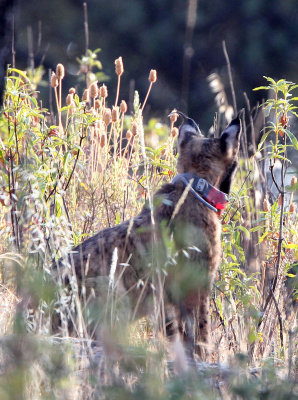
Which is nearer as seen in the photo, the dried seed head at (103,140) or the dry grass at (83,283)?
the dry grass at (83,283)

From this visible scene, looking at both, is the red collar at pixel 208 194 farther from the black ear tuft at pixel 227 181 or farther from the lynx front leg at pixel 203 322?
the lynx front leg at pixel 203 322

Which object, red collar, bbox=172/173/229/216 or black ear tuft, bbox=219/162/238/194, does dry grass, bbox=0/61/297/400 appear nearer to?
black ear tuft, bbox=219/162/238/194

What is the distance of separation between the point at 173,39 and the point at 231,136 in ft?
61.3

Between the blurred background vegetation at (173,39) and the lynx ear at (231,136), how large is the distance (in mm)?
16185

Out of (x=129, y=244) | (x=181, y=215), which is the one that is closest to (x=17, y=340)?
(x=129, y=244)

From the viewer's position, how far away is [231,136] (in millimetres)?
5008

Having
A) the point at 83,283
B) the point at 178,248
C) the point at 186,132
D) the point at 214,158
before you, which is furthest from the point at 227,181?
the point at 83,283

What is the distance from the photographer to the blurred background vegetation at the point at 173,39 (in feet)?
72.5

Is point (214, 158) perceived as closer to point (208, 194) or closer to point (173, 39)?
point (208, 194)

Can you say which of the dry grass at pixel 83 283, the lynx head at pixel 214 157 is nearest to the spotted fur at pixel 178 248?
the lynx head at pixel 214 157

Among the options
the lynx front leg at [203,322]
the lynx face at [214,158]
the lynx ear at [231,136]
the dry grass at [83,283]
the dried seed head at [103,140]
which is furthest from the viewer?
the dried seed head at [103,140]

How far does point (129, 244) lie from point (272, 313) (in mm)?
1182

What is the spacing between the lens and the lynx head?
5059 millimetres

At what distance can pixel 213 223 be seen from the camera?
15.9 feet
